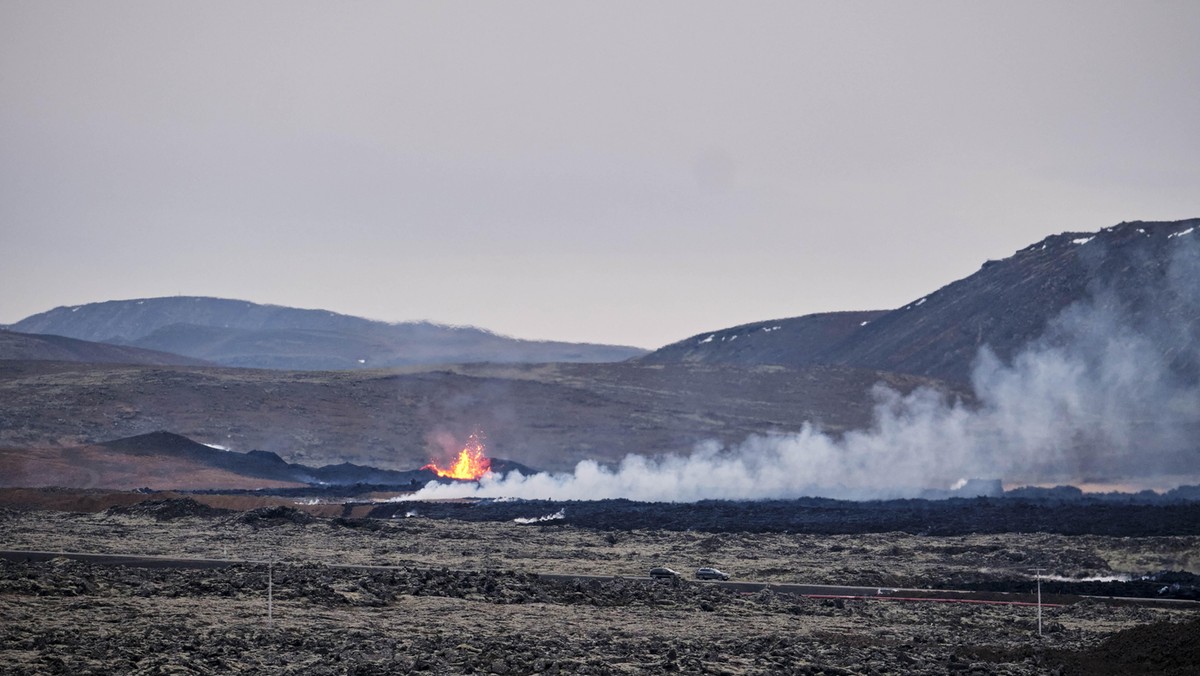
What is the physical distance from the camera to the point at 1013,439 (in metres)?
139

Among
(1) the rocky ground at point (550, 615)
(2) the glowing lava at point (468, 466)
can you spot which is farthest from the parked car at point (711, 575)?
(2) the glowing lava at point (468, 466)

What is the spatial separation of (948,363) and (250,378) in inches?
3977

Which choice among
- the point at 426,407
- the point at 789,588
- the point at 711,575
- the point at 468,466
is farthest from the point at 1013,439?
the point at 789,588

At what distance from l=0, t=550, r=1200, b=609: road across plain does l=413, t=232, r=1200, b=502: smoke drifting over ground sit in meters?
54.1

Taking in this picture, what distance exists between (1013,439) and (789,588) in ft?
305

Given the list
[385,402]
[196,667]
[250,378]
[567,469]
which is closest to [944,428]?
[567,469]

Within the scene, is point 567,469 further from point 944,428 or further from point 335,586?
point 335,586

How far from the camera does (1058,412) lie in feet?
483

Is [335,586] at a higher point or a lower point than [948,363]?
lower

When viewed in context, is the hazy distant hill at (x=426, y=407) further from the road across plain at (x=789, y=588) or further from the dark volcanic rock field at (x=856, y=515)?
the road across plain at (x=789, y=588)

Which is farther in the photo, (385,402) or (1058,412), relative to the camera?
(385,402)

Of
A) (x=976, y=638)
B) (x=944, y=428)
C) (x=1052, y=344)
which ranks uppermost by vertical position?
(x=1052, y=344)

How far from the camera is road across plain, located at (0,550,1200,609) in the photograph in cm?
4841

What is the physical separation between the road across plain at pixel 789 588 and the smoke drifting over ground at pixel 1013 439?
2130 inches
